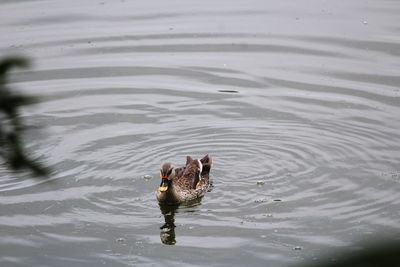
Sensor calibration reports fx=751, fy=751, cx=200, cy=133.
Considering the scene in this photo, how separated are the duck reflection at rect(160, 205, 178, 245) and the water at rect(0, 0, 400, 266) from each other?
0.03 meters

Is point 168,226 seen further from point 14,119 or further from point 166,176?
point 14,119

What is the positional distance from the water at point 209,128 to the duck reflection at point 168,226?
0.03 metres

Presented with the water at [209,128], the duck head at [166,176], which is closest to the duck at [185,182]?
the duck head at [166,176]

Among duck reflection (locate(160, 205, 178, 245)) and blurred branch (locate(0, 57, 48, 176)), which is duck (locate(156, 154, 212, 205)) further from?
blurred branch (locate(0, 57, 48, 176))

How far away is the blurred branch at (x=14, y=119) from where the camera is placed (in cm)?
204

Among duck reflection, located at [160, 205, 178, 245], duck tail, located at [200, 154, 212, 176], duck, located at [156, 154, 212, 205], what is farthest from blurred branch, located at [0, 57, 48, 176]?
duck tail, located at [200, 154, 212, 176]

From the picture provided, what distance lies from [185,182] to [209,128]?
1876mm

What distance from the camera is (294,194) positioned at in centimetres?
971

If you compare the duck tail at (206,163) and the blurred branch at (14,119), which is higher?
the blurred branch at (14,119)

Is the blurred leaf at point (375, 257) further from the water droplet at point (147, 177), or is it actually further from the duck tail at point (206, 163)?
the water droplet at point (147, 177)

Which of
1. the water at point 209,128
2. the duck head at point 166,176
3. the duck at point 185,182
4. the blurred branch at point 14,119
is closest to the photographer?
the blurred branch at point 14,119

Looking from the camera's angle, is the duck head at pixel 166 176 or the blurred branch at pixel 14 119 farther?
the duck head at pixel 166 176

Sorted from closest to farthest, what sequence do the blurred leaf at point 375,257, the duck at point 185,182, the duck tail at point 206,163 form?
1. the blurred leaf at point 375,257
2. the duck at point 185,182
3. the duck tail at point 206,163

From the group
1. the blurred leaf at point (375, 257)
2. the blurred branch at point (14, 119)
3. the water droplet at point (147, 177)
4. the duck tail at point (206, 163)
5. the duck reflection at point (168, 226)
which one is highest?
the blurred branch at point (14, 119)
